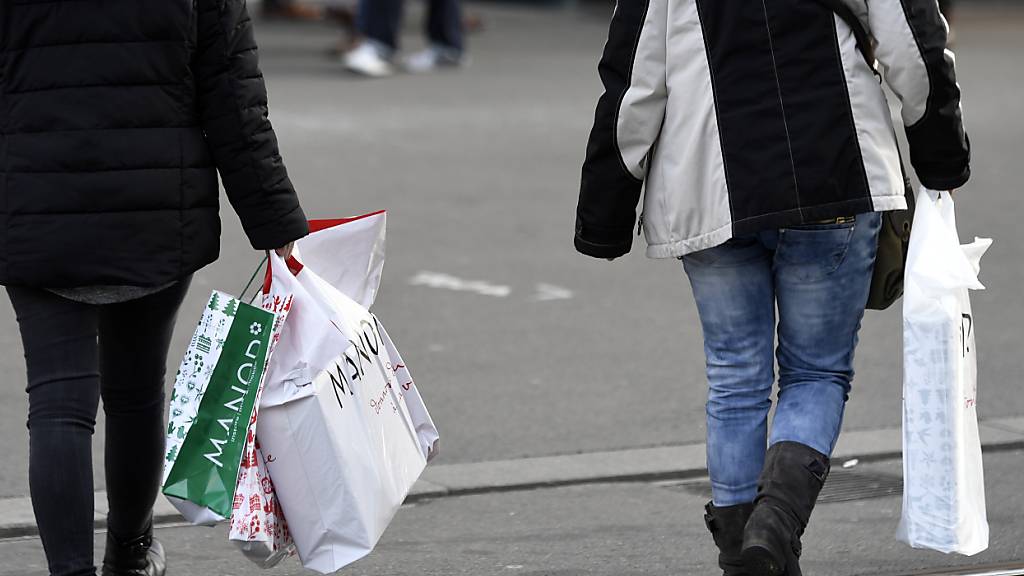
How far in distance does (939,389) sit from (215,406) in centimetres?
145

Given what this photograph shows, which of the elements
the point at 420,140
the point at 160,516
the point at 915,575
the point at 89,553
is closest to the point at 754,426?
the point at 915,575

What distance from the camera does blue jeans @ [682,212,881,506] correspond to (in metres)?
3.60

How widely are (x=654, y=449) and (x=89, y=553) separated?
7.31 ft

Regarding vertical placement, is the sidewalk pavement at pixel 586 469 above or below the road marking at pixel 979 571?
below

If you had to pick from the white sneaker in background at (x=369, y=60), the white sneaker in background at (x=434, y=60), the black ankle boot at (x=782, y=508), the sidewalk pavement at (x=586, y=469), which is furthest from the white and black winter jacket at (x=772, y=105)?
the white sneaker in background at (x=434, y=60)

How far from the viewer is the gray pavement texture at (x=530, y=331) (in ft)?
14.8

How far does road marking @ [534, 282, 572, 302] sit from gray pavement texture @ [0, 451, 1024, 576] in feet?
7.55

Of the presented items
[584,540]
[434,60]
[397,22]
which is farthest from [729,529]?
[434,60]

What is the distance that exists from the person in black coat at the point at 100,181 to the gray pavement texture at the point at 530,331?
0.85m

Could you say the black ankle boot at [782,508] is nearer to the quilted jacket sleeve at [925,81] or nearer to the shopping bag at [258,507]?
the quilted jacket sleeve at [925,81]

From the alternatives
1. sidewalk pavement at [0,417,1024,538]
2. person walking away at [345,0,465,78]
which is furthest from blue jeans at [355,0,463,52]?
sidewalk pavement at [0,417,1024,538]

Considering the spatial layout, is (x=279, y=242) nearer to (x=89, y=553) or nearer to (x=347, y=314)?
(x=347, y=314)

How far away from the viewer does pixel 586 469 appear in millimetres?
5152

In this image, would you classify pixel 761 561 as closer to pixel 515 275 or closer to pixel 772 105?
pixel 772 105
